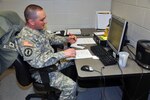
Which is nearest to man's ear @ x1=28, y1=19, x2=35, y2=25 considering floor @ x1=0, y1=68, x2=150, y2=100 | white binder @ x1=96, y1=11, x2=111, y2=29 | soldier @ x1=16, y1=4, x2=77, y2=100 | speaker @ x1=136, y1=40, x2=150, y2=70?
soldier @ x1=16, y1=4, x2=77, y2=100

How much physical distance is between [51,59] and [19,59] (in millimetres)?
296

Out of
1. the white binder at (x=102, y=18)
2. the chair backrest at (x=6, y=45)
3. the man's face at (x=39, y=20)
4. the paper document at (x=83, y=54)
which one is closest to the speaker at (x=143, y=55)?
the paper document at (x=83, y=54)

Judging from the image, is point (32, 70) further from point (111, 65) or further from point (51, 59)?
point (111, 65)

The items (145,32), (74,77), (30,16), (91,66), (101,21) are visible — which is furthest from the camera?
(101,21)

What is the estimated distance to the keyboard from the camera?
1.57 meters

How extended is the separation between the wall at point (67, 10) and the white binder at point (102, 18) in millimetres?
203

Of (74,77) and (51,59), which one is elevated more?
(51,59)

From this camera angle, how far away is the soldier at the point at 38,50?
1.54 metres

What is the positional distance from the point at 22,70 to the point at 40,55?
0.75ft

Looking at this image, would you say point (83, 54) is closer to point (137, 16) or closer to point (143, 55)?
point (143, 55)

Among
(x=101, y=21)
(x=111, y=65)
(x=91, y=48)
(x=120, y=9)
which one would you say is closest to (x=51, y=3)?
(x=101, y=21)

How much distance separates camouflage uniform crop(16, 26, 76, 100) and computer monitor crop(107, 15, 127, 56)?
53cm

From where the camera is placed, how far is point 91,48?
1942 millimetres

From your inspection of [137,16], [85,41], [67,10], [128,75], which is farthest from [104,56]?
[67,10]
